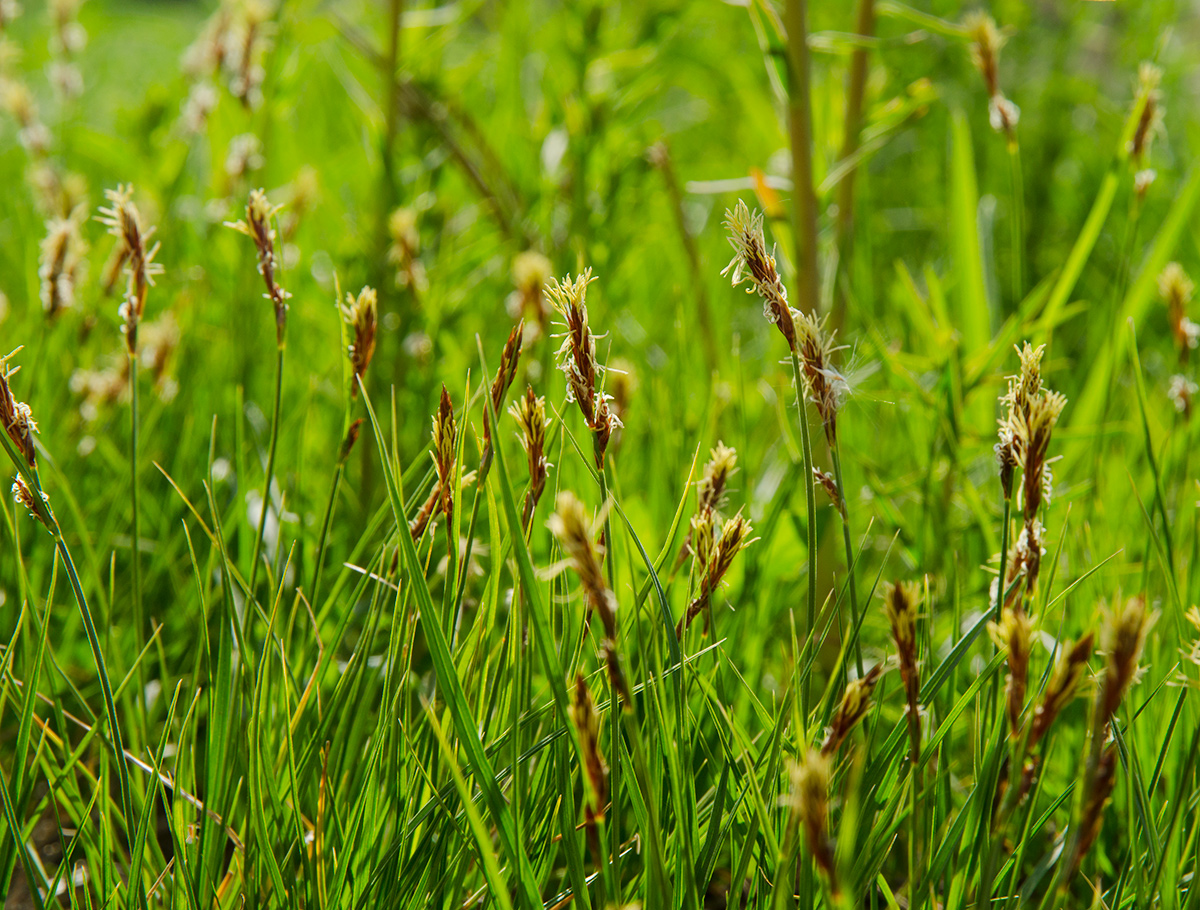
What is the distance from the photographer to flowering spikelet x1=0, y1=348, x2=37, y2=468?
18.8 inches

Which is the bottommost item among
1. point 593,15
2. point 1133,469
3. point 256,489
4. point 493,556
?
point 1133,469

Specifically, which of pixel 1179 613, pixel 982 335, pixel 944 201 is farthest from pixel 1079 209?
pixel 1179 613

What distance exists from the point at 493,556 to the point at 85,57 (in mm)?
5151

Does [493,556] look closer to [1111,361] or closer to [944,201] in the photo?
[1111,361]

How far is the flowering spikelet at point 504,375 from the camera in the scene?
467 millimetres

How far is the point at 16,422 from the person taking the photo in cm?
48

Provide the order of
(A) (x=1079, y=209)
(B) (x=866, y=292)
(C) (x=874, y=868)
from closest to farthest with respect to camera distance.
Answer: (C) (x=874, y=868) → (B) (x=866, y=292) → (A) (x=1079, y=209)

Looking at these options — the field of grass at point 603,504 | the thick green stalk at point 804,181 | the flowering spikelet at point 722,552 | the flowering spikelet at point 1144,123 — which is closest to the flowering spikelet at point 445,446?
the field of grass at point 603,504

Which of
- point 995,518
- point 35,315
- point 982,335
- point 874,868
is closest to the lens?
point 874,868

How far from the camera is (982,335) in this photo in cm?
105

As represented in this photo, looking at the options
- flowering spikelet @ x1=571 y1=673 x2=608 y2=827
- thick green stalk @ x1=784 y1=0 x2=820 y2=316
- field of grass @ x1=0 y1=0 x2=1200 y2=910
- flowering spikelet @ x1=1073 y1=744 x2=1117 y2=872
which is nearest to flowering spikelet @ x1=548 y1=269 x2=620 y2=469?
field of grass @ x1=0 y1=0 x2=1200 y2=910

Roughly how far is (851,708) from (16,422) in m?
0.44

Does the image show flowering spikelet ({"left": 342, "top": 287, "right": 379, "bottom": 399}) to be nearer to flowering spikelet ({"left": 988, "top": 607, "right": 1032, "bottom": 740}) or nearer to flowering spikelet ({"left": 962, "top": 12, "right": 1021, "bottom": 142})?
flowering spikelet ({"left": 988, "top": 607, "right": 1032, "bottom": 740})

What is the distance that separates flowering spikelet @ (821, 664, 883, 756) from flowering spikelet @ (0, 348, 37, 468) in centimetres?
42
